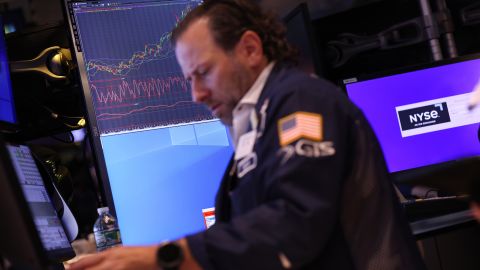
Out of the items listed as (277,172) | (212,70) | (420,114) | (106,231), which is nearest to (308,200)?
(277,172)

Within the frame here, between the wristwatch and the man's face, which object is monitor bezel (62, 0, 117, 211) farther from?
the wristwatch

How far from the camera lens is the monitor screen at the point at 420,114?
265 centimetres

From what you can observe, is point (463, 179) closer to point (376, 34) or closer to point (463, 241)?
point (463, 241)

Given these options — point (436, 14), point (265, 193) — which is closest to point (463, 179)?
point (265, 193)

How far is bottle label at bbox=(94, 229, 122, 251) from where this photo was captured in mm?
2047

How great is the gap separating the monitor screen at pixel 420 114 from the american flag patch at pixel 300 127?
1.52 metres

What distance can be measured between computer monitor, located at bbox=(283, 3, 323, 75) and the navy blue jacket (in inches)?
41.6

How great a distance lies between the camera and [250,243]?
1.07m

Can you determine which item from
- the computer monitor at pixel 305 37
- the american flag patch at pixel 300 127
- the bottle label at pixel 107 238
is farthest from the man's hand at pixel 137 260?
the computer monitor at pixel 305 37

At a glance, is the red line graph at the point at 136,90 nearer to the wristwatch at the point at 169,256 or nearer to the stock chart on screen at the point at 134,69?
the stock chart on screen at the point at 134,69

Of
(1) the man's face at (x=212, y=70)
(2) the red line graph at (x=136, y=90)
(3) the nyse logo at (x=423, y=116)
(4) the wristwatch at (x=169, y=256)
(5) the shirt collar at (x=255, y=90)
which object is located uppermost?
(2) the red line graph at (x=136, y=90)

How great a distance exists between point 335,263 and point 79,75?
1261mm

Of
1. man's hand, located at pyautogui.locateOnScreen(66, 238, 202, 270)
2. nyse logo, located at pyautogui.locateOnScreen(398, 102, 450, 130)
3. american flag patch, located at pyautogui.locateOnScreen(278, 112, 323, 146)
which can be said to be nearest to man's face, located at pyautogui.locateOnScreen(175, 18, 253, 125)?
american flag patch, located at pyautogui.locateOnScreen(278, 112, 323, 146)

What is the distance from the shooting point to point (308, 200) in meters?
1.08
